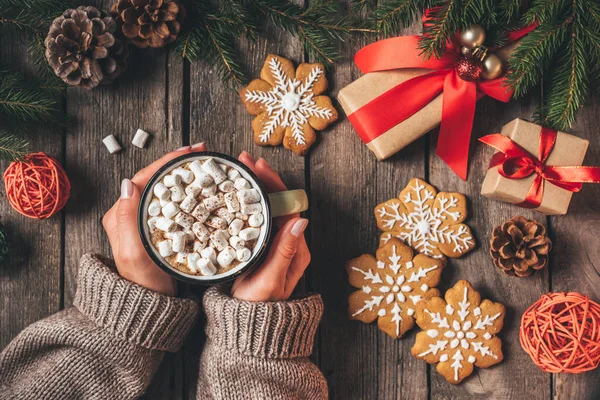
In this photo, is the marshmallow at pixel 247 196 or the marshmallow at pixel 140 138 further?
the marshmallow at pixel 140 138

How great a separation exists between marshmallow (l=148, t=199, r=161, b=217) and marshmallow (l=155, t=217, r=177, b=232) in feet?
0.05

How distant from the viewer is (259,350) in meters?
1.19

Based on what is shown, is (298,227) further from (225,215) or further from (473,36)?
(473,36)

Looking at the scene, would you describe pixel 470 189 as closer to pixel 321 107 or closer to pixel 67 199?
pixel 321 107

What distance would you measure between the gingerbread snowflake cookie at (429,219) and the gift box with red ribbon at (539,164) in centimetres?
12

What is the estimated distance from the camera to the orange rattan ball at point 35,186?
1247 mm

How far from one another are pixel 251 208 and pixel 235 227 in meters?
0.05

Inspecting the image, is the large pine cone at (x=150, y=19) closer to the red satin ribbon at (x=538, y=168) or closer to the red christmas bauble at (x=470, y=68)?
the red christmas bauble at (x=470, y=68)

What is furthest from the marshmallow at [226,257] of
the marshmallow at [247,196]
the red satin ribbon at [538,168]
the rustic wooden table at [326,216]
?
the red satin ribbon at [538,168]

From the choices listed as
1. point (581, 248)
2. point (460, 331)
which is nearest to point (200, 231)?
point (460, 331)

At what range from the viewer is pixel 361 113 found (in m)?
1.27

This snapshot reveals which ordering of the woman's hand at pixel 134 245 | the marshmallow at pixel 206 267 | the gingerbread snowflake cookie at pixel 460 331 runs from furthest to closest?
the gingerbread snowflake cookie at pixel 460 331 → the woman's hand at pixel 134 245 → the marshmallow at pixel 206 267

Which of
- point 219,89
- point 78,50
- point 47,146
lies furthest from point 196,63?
point 47,146

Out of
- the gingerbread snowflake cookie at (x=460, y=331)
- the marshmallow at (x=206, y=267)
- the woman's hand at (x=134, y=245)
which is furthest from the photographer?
the gingerbread snowflake cookie at (x=460, y=331)
